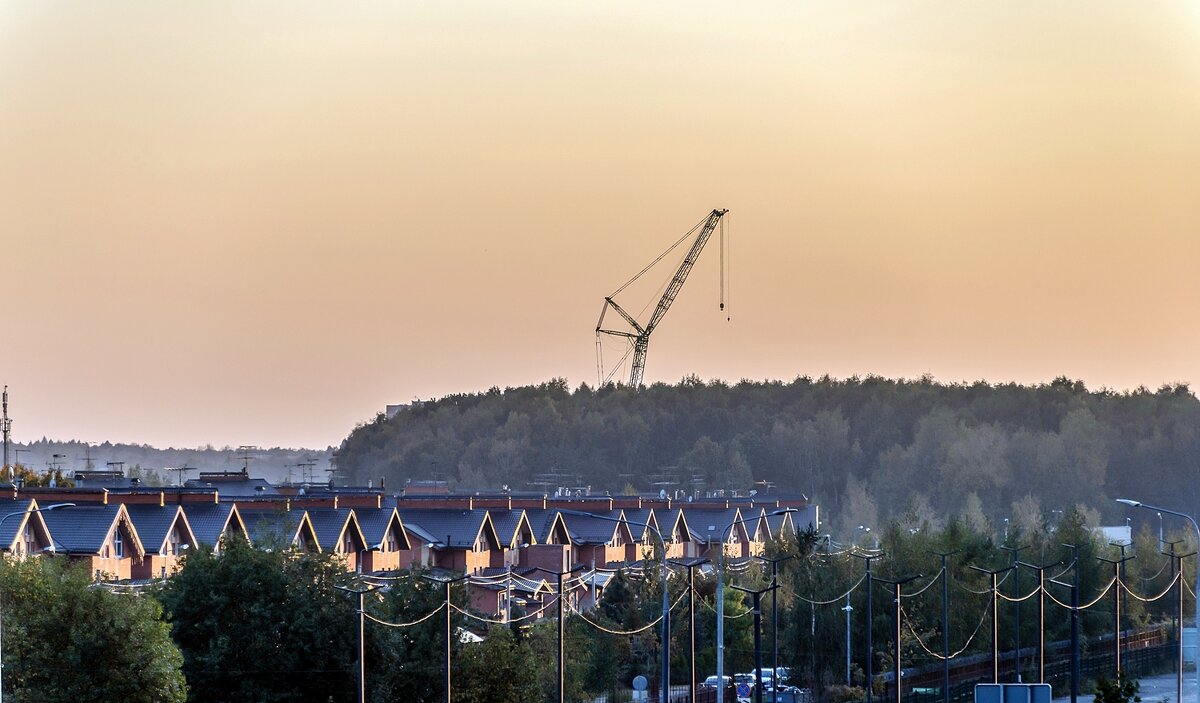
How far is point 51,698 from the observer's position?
140ft

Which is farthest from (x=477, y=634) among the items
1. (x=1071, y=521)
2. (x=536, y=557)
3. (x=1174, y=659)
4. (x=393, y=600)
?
(x=1071, y=521)

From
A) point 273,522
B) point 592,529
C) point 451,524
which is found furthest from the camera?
point 592,529

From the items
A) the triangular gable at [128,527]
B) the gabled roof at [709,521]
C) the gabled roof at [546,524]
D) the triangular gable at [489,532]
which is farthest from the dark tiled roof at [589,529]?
the triangular gable at [128,527]

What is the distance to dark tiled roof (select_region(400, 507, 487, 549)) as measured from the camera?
92.5 metres

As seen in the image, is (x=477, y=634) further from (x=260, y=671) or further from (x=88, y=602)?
(x=88, y=602)

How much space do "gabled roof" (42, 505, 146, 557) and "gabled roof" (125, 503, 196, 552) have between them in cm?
104

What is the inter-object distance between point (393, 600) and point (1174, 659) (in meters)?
55.5

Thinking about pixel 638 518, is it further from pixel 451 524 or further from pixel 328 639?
pixel 328 639

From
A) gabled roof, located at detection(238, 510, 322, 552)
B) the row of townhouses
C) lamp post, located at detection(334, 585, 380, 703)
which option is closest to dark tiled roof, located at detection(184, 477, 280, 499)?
the row of townhouses

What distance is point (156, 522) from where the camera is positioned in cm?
6981

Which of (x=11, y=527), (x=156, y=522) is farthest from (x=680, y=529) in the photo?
(x=11, y=527)

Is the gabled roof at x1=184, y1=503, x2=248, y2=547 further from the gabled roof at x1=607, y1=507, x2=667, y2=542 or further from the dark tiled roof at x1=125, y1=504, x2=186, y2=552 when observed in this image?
the gabled roof at x1=607, y1=507, x2=667, y2=542

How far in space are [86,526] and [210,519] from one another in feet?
29.0

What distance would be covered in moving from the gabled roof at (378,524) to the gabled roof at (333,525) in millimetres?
1214
